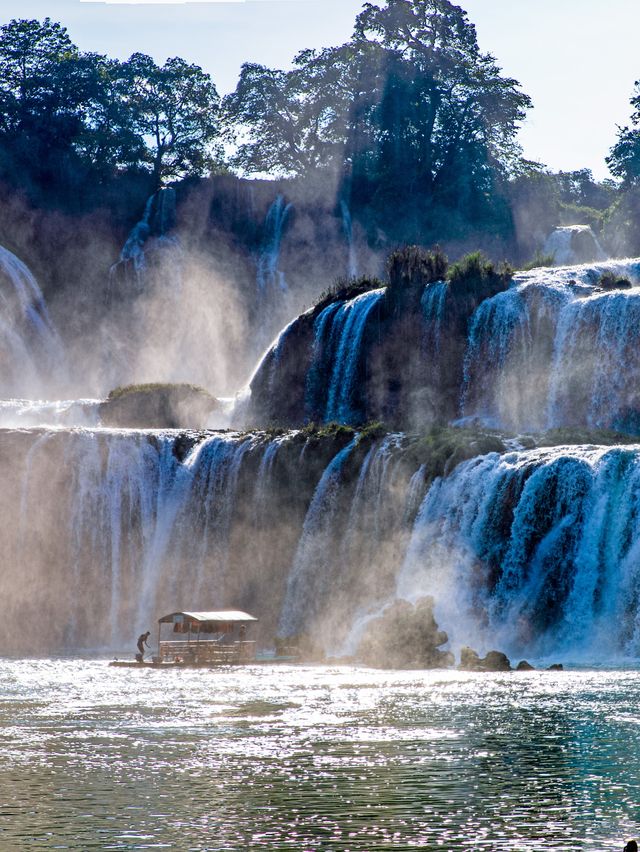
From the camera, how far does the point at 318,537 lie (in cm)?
5259

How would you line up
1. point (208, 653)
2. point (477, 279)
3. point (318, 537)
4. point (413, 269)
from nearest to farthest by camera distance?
point (208, 653)
point (318, 537)
point (477, 279)
point (413, 269)

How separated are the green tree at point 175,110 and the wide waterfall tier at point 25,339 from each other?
721 inches

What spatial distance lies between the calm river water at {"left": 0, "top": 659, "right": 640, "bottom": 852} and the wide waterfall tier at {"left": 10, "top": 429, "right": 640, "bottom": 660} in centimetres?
700

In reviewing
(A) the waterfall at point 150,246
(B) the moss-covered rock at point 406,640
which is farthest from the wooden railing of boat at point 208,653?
(A) the waterfall at point 150,246

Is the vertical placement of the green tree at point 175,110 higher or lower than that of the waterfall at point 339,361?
higher

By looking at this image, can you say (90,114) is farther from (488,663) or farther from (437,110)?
(488,663)

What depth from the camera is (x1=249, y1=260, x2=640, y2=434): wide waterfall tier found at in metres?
55.9

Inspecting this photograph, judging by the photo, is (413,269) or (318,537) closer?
(318,537)

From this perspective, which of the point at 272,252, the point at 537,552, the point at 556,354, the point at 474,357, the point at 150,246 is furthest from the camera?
the point at 272,252

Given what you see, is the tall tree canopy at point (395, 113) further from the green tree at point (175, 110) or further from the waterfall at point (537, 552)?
the waterfall at point (537, 552)

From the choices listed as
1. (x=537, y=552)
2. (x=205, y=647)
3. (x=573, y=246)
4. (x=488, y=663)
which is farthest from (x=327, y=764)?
(x=573, y=246)

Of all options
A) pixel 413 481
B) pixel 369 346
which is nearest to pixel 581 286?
pixel 369 346

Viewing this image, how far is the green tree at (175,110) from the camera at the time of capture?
10544 cm

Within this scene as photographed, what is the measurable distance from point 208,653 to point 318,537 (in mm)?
7993
